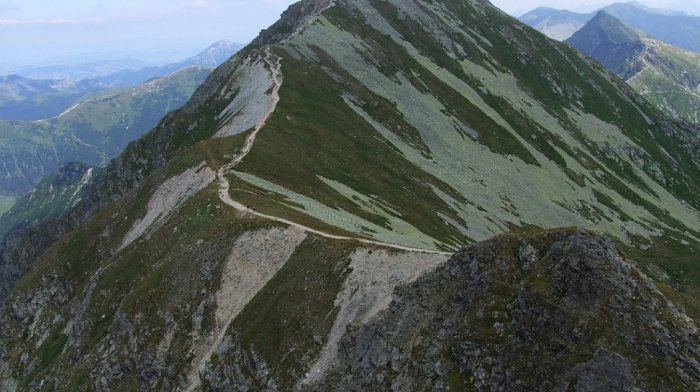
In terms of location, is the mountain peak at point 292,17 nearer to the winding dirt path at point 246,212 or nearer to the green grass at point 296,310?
the winding dirt path at point 246,212

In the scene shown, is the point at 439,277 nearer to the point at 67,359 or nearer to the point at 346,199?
the point at 346,199

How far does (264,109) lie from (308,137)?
12.1 metres

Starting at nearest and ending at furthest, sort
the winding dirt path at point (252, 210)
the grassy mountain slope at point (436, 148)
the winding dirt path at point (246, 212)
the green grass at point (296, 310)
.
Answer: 1. the green grass at point (296, 310)
2. the winding dirt path at point (246, 212)
3. the winding dirt path at point (252, 210)
4. the grassy mountain slope at point (436, 148)

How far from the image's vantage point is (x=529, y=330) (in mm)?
35125

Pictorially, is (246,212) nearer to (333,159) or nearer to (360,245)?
(360,245)

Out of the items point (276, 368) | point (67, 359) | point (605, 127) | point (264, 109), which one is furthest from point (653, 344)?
point (605, 127)

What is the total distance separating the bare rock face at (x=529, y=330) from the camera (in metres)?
32.3

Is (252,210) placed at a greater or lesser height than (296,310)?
greater

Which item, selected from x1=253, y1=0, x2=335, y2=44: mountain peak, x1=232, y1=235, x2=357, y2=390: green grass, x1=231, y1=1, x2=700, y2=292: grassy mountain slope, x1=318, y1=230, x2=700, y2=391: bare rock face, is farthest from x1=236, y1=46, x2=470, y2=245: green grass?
x1=253, y1=0, x2=335, y2=44: mountain peak

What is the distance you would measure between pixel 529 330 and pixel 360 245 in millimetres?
19084

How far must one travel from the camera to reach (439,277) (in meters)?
42.9

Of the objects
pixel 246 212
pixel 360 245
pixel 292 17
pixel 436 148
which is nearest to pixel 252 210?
pixel 246 212

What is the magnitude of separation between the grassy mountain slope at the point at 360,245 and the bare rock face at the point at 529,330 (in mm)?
133

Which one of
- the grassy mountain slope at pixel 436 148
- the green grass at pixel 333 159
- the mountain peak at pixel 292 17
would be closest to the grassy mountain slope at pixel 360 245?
the green grass at pixel 333 159
